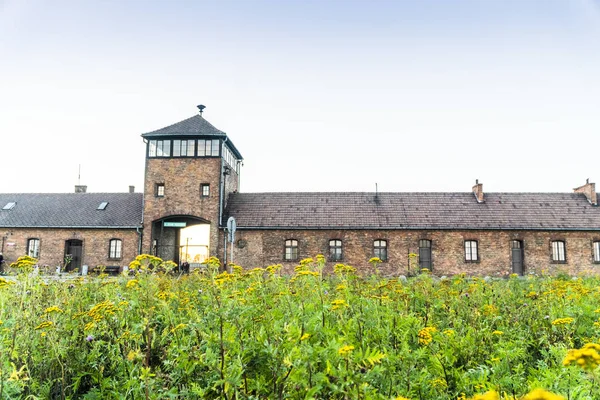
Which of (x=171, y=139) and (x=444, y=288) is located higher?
(x=171, y=139)

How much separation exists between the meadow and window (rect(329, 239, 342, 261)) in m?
18.0

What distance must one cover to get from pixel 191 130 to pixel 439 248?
16.2 meters

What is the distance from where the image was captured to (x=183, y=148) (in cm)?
2495

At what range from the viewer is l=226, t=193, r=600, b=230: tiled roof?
23.9 metres

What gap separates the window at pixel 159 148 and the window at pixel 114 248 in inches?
225

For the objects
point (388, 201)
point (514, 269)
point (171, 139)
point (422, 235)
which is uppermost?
point (171, 139)

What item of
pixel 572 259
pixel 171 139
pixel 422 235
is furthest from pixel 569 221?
pixel 171 139

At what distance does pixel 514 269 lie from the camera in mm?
23328

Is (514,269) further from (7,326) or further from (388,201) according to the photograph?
(7,326)

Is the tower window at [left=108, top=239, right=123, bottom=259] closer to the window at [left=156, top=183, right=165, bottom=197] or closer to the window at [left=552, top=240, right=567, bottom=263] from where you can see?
the window at [left=156, top=183, right=165, bottom=197]

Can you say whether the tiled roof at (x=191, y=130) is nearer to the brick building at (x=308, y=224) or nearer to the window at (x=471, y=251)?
the brick building at (x=308, y=224)

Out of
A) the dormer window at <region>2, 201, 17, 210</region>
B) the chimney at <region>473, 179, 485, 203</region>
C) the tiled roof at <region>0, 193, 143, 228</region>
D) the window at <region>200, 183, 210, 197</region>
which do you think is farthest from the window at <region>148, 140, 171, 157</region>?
the chimney at <region>473, 179, 485, 203</region>

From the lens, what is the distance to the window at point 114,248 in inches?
987

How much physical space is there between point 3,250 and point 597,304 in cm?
3050
